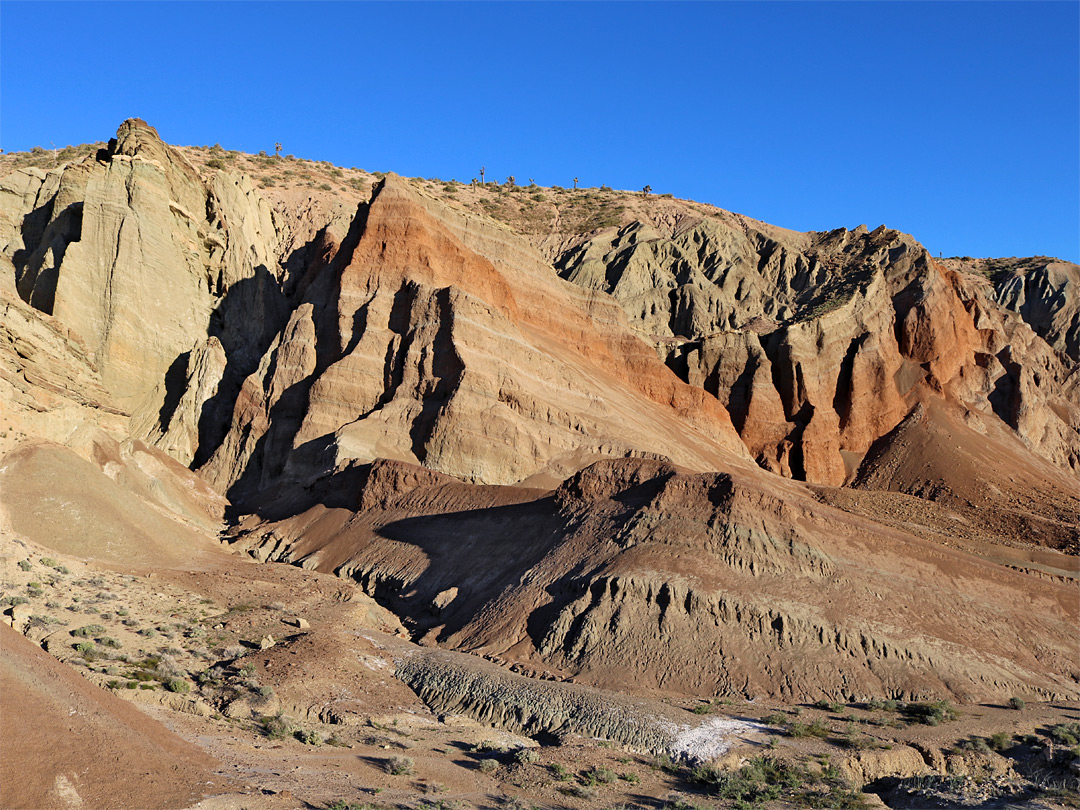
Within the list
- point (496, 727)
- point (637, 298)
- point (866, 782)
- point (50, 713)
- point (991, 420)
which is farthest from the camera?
point (637, 298)

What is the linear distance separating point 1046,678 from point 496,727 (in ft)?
52.5

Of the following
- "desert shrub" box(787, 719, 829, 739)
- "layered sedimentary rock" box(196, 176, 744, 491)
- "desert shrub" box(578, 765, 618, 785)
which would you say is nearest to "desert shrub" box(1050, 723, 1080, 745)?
"desert shrub" box(787, 719, 829, 739)

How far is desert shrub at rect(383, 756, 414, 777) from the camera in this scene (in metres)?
14.6

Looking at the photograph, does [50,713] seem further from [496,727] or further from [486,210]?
[486,210]

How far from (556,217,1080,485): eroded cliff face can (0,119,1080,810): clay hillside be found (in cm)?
33

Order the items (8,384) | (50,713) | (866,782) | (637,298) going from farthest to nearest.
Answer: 1. (637,298)
2. (8,384)
3. (866,782)
4. (50,713)

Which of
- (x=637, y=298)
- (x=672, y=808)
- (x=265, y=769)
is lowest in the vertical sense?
(x=265, y=769)

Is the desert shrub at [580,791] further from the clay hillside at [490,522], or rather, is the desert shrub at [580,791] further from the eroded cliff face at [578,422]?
the eroded cliff face at [578,422]

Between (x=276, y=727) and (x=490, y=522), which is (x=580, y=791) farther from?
(x=490, y=522)

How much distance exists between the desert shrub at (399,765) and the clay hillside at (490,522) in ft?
0.33

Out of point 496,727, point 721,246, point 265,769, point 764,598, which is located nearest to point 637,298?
point 721,246

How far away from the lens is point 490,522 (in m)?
Result: 30.3

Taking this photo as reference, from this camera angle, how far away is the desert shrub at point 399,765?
14.6m

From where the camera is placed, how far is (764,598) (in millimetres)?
22953
